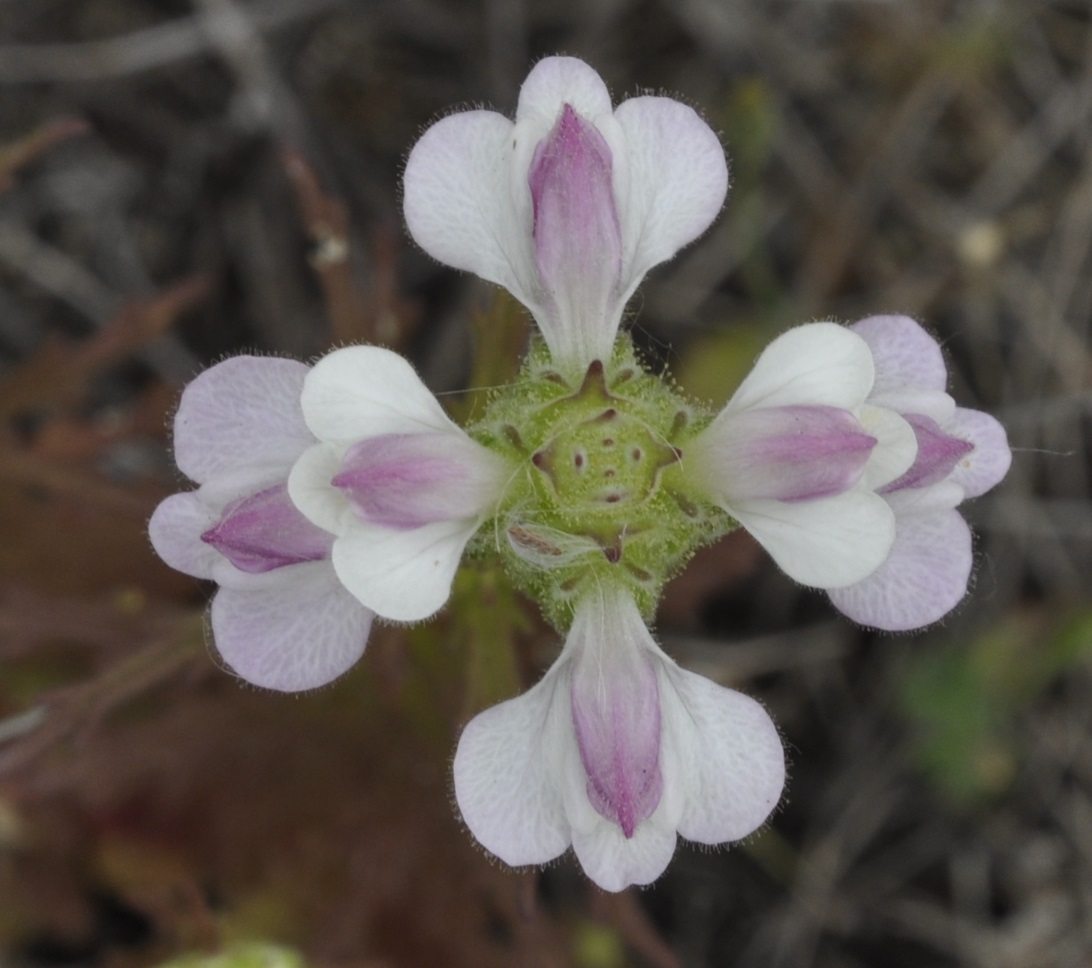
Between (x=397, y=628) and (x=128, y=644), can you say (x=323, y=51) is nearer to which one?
(x=128, y=644)

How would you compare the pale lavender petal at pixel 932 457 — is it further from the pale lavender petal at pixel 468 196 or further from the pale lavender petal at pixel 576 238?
the pale lavender petal at pixel 468 196

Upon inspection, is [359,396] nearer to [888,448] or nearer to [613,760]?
[613,760]

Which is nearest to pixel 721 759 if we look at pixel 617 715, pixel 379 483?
pixel 617 715

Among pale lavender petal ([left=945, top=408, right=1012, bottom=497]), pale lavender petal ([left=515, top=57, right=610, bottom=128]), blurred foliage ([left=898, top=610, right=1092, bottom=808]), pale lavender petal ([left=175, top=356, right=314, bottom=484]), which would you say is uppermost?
pale lavender petal ([left=515, top=57, right=610, bottom=128])

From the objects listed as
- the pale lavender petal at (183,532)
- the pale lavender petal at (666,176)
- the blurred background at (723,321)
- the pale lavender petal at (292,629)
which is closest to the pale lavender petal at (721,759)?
the pale lavender petal at (292,629)

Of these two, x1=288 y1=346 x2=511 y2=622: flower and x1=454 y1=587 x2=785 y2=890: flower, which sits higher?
x1=288 y1=346 x2=511 y2=622: flower

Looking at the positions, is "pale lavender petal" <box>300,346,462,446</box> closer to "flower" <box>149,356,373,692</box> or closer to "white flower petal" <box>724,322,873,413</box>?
"flower" <box>149,356,373,692</box>

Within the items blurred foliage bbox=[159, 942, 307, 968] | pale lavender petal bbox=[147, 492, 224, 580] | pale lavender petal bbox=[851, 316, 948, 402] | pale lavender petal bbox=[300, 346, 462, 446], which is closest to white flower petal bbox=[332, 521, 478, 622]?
pale lavender petal bbox=[300, 346, 462, 446]
